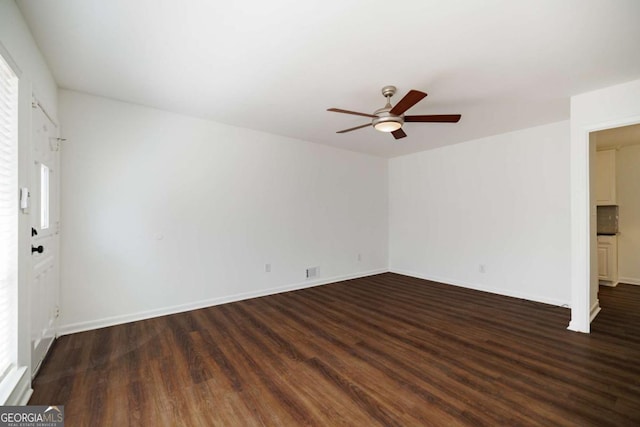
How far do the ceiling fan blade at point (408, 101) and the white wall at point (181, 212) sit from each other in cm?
246

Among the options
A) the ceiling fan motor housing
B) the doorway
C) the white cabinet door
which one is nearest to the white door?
the ceiling fan motor housing

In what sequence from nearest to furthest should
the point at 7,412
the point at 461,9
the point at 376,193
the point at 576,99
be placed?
1. the point at 7,412
2. the point at 461,9
3. the point at 576,99
4. the point at 376,193

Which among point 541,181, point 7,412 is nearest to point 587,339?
point 541,181

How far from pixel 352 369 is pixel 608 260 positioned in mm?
5417

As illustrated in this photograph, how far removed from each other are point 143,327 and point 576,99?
17.7 ft

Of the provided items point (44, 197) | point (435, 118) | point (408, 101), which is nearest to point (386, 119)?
point (408, 101)

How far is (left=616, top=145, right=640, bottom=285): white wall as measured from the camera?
16.0 ft

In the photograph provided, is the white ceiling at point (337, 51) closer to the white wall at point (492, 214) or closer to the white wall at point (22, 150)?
the white wall at point (22, 150)

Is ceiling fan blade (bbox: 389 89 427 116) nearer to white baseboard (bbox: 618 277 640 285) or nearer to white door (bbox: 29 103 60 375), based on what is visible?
white door (bbox: 29 103 60 375)

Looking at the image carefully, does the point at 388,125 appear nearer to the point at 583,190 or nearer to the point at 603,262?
the point at 583,190

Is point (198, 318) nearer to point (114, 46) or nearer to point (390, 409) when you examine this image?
point (390, 409)

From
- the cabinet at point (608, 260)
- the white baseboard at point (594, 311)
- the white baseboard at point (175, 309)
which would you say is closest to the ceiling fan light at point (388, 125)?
the white baseboard at point (175, 309)

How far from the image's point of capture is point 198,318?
11.3 feet

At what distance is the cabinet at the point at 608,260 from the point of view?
4.84 meters
